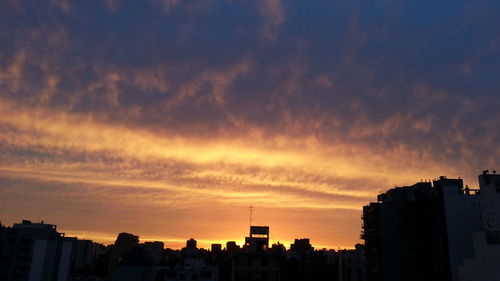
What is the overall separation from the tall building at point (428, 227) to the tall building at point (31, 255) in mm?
77993

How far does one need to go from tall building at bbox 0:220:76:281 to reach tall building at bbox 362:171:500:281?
77993mm

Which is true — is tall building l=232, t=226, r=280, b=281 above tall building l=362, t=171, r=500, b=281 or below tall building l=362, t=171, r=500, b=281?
below

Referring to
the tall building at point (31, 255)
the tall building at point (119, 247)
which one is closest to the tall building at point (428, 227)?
the tall building at point (31, 255)

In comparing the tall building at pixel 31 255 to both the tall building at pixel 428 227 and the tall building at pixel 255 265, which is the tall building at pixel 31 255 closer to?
the tall building at pixel 255 265

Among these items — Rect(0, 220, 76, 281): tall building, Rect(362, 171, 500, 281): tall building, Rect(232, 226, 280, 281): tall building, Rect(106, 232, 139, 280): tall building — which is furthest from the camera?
Rect(106, 232, 139, 280): tall building

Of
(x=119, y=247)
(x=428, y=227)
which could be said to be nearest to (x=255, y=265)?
(x=428, y=227)

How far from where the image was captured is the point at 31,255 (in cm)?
9762

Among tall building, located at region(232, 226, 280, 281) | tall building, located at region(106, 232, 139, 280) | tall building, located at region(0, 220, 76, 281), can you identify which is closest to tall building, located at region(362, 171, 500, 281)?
tall building, located at region(232, 226, 280, 281)

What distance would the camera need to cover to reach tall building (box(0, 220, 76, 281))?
94938 millimetres

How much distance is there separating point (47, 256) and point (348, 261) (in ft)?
292

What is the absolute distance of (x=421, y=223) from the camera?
7062cm

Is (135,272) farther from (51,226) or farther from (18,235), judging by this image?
(51,226)

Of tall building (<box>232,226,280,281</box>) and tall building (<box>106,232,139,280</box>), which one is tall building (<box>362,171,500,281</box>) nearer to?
tall building (<box>232,226,280,281</box>)

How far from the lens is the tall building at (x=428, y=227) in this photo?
2516 inches
